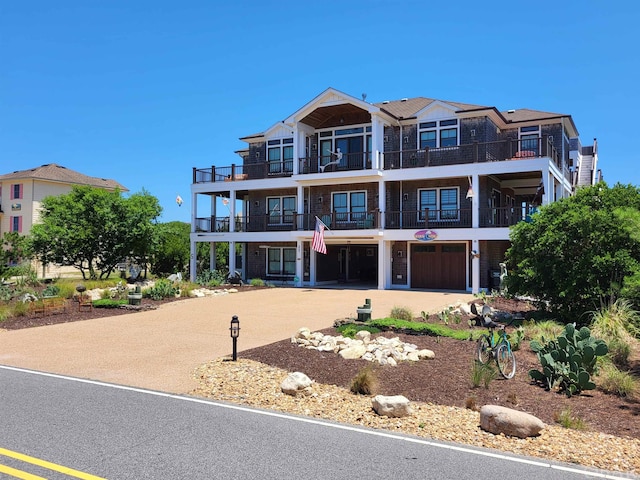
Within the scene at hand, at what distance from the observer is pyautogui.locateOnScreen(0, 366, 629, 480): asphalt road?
4.76m

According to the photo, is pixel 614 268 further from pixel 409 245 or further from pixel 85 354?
pixel 409 245

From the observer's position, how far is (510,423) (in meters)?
5.82

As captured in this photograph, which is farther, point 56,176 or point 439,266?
point 56,176

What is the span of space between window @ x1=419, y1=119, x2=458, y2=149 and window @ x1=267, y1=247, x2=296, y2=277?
10206 millimetres

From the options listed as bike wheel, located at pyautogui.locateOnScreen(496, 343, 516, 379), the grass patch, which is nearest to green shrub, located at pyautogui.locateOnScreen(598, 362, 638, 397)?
bike wheel, located at pyautogui.locateOnScreen(496, 343, 516, 379)

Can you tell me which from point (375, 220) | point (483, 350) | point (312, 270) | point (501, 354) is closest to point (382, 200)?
point (375, 220)

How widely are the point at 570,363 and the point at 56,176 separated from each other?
5054 centimetres

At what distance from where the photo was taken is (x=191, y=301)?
2058 centimetres

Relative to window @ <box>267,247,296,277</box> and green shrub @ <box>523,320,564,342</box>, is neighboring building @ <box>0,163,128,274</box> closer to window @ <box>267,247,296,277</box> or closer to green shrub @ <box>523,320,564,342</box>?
window @ <box>267,247,296,277</box>

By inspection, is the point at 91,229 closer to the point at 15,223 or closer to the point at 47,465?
the point at 15,223

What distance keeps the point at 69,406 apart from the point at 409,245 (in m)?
22.1

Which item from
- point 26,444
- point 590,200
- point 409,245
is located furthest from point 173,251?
point 26,444

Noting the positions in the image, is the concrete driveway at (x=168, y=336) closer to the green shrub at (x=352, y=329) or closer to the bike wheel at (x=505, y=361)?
the green shrub at (x=352, y=329)

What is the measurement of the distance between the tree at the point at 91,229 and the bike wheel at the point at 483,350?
968 inches
